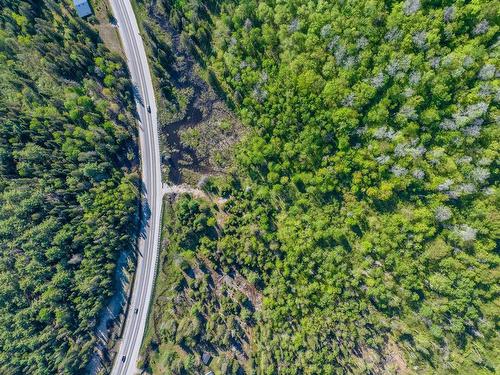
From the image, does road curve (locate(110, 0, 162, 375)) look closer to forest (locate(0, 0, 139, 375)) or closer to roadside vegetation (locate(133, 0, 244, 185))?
roadside vegetation (locate(133, 0, 244, 185))

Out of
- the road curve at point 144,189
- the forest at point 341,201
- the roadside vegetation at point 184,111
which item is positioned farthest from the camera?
the road curve at point 144,189

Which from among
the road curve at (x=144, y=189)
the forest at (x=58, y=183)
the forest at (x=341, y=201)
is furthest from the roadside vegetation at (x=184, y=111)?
the forest at (x=58, y=183)

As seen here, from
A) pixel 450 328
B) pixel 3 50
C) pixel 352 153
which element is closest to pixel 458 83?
pixel 352 153

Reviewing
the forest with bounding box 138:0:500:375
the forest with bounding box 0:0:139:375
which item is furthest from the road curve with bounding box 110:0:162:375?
the forest with bounding box 138:0:500:375

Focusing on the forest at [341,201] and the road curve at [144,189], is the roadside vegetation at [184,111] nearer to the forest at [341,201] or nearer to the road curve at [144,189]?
the forest at [341,201]

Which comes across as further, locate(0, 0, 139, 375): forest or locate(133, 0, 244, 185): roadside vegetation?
locate(133, 0, 244, 185): roadside vegetation

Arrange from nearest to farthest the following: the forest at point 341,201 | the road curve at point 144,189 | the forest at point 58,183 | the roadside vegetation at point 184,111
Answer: the forest at point 341,201, the forest at point 58,183, the roadside vegetation at point 184,111, the road curve at point 144,189

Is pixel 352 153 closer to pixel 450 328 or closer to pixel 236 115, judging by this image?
pixel 236 115
